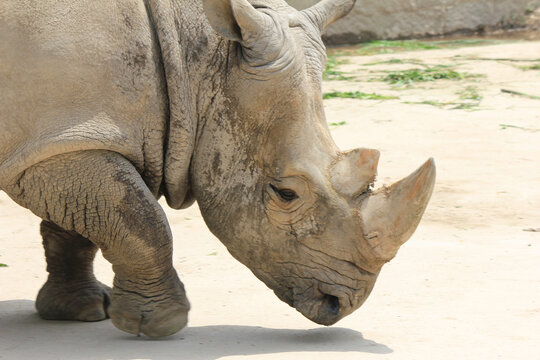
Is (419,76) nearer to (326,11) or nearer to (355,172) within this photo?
(326,11)

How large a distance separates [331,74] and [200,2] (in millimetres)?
7320

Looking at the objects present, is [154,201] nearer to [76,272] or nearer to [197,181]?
[197,181]

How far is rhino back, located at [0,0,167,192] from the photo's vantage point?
163 inches

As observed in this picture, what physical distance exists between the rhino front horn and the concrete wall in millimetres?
10615

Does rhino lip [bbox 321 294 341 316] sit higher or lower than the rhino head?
lower

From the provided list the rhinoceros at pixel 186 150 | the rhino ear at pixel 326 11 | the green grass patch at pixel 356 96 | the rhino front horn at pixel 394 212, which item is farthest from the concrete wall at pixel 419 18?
the rhino front horn at pixel 394 212

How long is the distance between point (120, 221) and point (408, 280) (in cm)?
178

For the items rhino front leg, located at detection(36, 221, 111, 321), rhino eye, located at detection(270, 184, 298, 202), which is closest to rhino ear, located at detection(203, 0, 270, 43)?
rhino eye, located at detection(270, 184, 298, 202)

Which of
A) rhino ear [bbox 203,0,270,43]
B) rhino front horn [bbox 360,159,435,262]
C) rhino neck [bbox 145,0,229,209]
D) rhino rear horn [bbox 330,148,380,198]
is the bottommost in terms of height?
rhino front horn [bbox 360,159,435,262]

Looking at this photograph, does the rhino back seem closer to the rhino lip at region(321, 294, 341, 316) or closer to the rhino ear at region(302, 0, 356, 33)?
the rhino ear at region(302, 0, 356, 33)

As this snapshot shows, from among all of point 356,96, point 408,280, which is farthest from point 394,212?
point 356,96

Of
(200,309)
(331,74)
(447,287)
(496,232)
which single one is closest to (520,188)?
(496,232)

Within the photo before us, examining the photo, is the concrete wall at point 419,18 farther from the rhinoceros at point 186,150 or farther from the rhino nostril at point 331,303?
the rhino nostril at point 331,303

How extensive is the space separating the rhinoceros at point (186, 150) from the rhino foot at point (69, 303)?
63 cm
